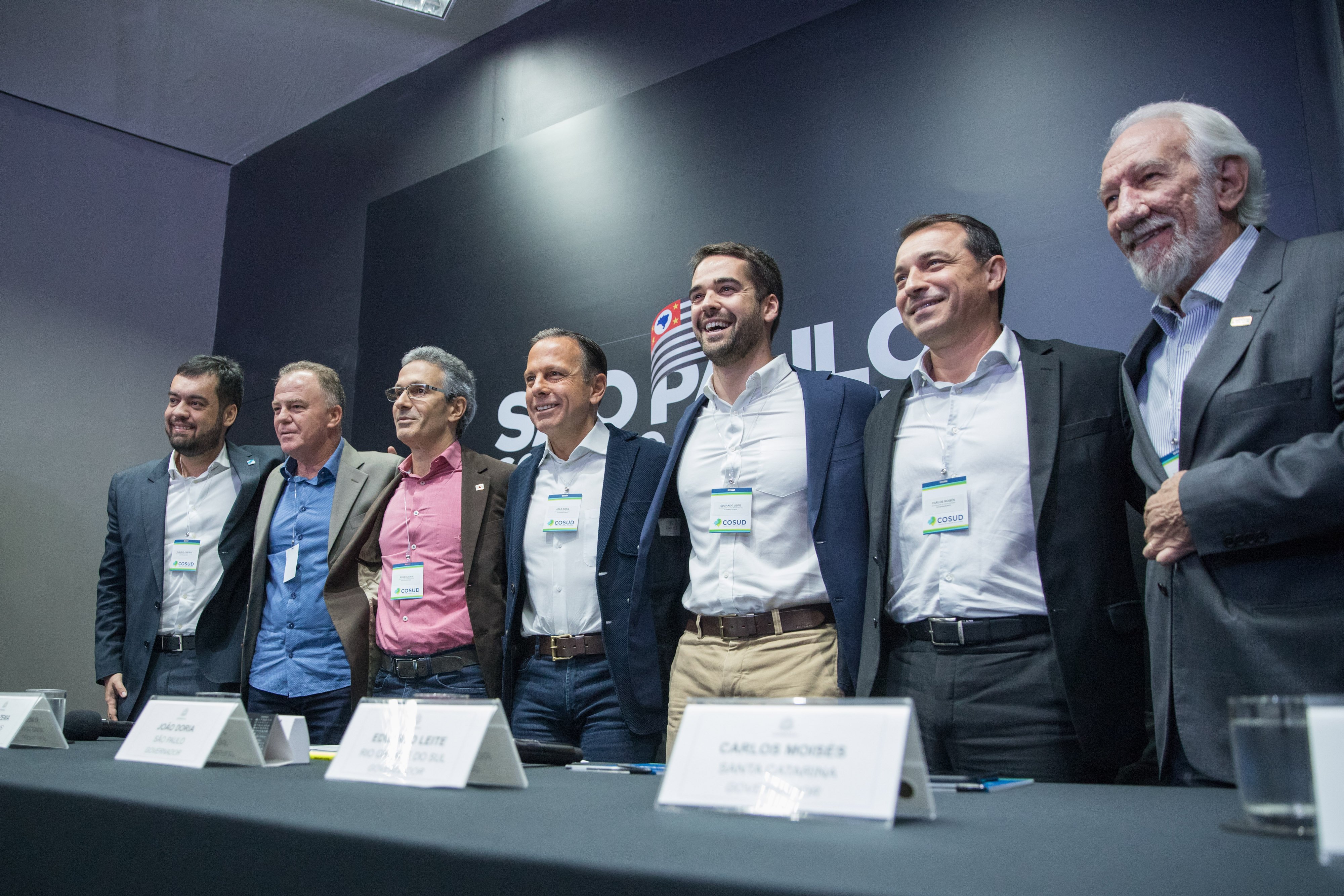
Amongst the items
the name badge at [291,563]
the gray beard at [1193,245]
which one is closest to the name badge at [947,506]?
the gray beard at [1193,245]

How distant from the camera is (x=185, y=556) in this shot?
353cm

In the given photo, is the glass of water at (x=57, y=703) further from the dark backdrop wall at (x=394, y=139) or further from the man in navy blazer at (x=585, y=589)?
the dark backdrop wall at (x=394, y=139)

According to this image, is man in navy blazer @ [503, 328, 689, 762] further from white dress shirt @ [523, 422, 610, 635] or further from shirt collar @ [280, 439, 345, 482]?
shirt collar @ [280, 439, 345, 482]

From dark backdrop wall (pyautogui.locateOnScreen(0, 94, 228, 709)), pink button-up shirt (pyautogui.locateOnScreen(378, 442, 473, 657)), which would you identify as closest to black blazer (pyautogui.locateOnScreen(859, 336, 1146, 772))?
pink button-up shirt (pyautogui.locateOnScreen(378, 442, 473, 657))

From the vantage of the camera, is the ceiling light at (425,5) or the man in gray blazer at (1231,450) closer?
the man in gray blazer at (1231,450)

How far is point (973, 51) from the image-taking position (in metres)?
3.21

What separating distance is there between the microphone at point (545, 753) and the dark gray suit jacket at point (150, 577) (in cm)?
219

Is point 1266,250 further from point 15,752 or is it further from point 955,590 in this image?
point 15,752

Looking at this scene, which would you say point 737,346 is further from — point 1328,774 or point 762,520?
point 1328,774

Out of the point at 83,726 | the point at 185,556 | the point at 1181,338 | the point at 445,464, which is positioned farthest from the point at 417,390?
the point at 1181,338

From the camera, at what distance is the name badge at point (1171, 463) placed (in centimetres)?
181

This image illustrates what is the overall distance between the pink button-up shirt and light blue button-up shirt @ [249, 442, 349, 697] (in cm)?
22

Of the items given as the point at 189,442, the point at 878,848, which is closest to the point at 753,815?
the point at 878,848

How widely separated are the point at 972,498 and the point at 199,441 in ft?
10.1
